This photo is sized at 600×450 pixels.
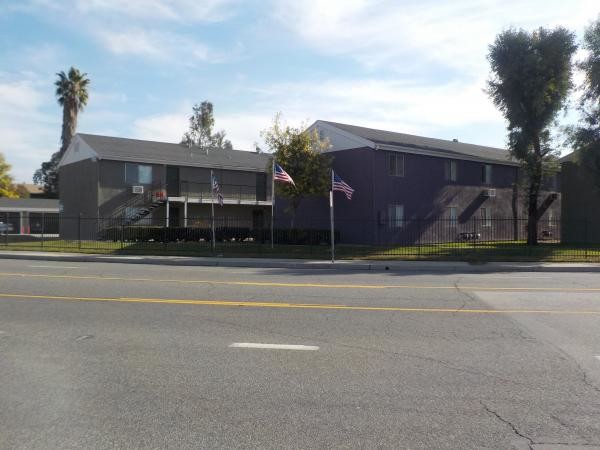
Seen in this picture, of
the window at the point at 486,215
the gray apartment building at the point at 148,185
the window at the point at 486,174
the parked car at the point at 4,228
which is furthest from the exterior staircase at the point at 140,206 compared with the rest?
the window at the point at 486,174

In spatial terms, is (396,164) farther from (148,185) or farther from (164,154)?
(164,154)

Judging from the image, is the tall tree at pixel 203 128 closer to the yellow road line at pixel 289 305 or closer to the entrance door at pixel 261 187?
the entrance door at pixel 261 187

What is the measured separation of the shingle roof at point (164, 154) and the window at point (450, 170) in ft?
35.1

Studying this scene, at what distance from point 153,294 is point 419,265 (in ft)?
36.9

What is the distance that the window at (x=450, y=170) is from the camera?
32.6 metres

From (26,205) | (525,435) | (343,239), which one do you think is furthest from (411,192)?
(26,205)

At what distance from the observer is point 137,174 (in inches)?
1448

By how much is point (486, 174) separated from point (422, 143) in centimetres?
465

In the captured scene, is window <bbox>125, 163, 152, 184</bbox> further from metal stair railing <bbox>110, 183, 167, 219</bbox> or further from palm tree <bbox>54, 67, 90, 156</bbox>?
palm tree <bbox>54, 67, 90, 156</bbox>

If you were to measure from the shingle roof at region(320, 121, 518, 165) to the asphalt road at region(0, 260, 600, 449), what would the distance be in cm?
2093

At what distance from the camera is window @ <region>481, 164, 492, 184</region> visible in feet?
114

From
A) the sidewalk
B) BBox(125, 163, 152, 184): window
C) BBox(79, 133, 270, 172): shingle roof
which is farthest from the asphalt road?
→ BBox(125, 163, 152, 184): window

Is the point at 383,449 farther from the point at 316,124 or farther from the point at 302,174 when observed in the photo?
the point at 316,124

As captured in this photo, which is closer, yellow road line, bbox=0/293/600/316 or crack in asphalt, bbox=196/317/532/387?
crack in asphalt, bbox=196/317/532/387
